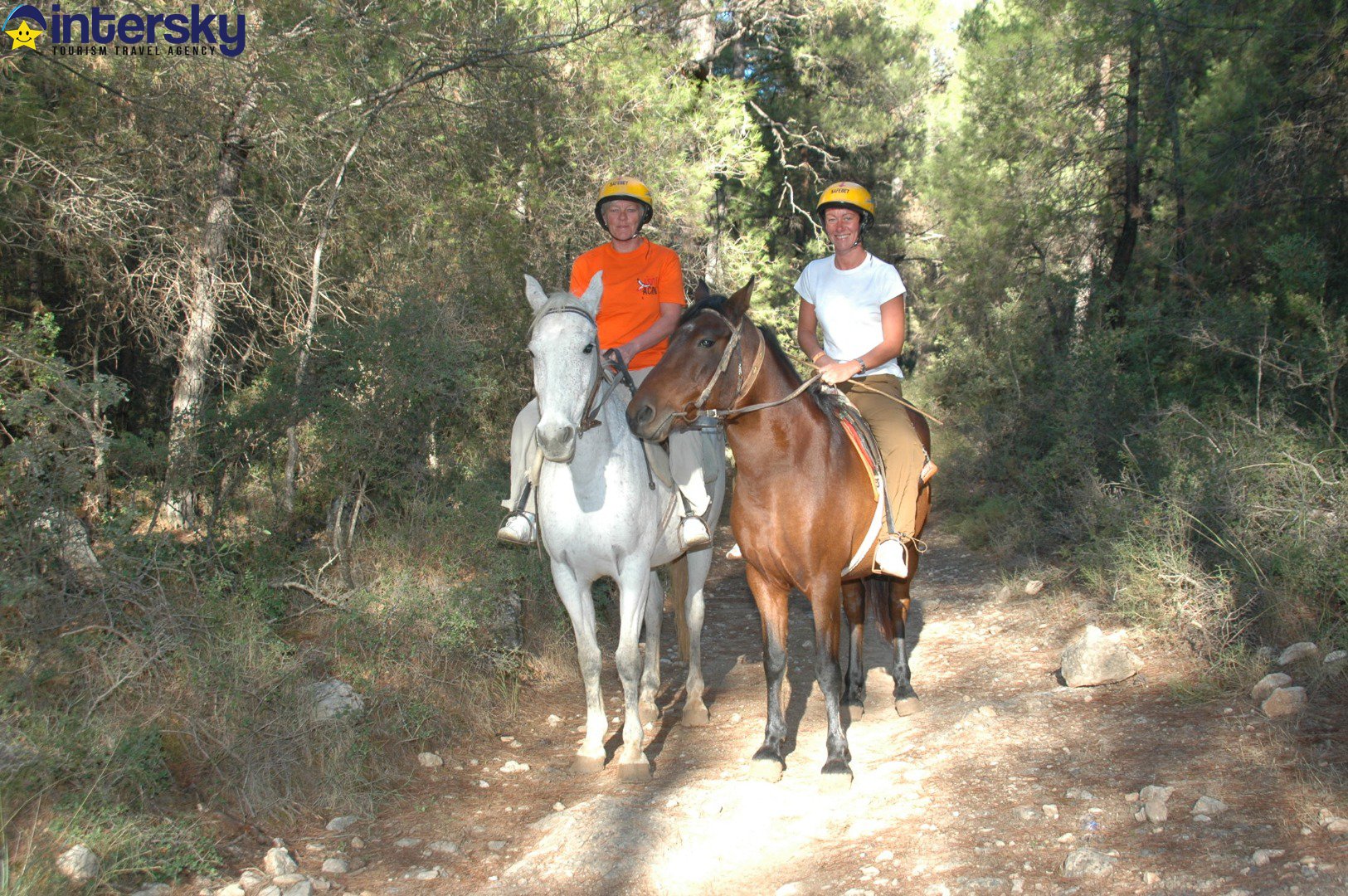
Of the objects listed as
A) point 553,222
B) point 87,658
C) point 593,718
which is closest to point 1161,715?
point 593,718

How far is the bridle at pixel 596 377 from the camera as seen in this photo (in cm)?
516

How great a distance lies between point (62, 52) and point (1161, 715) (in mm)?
8908

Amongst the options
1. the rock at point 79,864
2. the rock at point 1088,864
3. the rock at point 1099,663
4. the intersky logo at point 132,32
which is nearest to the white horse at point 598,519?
the rock at point 1088,864

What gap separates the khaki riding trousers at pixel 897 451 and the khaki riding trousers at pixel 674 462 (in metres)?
1.12

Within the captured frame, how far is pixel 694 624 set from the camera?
22.7 feet

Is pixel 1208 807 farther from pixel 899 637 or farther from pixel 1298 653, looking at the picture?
pixel 899 637

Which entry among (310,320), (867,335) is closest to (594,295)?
(867,335)

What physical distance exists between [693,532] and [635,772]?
4.83 feet

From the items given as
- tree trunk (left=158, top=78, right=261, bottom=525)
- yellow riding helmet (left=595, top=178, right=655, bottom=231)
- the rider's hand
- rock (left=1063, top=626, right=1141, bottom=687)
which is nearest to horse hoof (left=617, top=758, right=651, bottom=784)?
the rider's hand

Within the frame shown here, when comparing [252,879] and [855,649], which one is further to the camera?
[855,649]

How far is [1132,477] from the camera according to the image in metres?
8.56

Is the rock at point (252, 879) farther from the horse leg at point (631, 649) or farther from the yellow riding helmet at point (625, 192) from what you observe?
the yellow riding helmet at point (625, 192)

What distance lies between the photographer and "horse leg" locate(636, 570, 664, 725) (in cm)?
666

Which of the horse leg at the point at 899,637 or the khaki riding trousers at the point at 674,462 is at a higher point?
the khaki riding trousers at the point at 674,462
